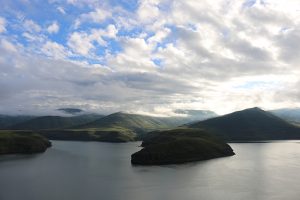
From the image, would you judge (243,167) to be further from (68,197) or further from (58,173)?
(68,197)

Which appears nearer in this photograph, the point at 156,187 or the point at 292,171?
the point at 156,187

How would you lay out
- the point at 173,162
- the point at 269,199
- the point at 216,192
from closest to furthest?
the point at 269,199
the point at 216,192
the point at 173,162

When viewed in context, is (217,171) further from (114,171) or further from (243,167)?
(114,171)

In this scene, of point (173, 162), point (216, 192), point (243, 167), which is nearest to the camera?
point (216, 192)

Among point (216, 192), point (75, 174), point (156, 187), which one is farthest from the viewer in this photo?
point (75, 174)

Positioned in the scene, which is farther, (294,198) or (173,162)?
(173,162)

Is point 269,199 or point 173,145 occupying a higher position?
point 173,145

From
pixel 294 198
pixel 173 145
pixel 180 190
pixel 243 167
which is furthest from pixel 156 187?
pixel 173 145

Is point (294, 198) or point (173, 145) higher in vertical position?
point (173, 145)

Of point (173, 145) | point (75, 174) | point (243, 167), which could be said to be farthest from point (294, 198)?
point (173, 145)
